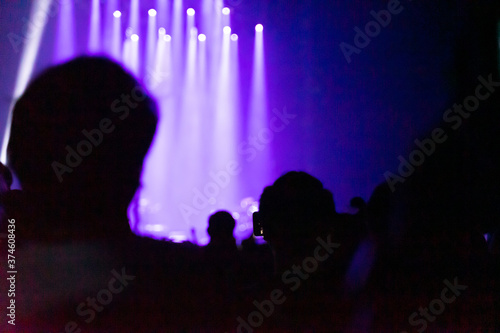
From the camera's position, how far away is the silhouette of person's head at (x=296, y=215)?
114 cm

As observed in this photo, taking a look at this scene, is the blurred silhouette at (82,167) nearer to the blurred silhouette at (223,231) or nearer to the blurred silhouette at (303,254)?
the blurred silhouette at (303,254)

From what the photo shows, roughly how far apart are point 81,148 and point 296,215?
2.24 ft

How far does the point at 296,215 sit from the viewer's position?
1.15 m

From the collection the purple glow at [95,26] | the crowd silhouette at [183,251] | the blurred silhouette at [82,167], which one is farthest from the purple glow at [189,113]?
the blurred silhouette at [82,167]

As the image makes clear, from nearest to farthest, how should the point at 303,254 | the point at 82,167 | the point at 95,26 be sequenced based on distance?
the point at 82,167 < the point at 303,254 < the point at 95,26

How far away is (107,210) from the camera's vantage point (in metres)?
0.66

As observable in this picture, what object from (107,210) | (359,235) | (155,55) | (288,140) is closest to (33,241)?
(107,210)

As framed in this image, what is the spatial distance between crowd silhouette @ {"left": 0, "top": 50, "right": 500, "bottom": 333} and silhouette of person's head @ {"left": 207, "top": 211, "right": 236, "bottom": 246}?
118 mm

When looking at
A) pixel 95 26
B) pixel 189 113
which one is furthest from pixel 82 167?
pixel 189 113

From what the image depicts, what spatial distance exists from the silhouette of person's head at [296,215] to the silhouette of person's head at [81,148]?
0.58 m

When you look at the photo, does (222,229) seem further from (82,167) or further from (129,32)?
(129,32)

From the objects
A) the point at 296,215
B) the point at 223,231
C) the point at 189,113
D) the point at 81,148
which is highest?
the point at 189,113

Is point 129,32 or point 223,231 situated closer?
point 223,231

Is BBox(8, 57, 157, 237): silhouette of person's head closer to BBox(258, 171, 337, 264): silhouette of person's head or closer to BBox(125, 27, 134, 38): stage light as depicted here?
BBox(258, 171, 337, 264): silhouette of person's head
